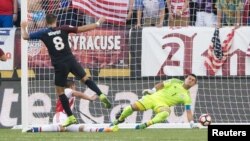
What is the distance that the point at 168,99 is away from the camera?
649 inches

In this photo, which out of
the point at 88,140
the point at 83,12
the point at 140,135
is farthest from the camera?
the point at 83,12

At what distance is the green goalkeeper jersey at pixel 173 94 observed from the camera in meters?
16.4

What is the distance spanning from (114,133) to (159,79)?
3.15m

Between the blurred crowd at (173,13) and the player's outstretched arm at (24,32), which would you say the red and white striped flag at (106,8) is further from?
the player's outstretched arm at (24,32)

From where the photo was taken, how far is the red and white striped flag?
1747 centimetres

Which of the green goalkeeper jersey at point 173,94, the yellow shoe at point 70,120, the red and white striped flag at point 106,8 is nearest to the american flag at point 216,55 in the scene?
the green goalkeeper jersey at point 173,94

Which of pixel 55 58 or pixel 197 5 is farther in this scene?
pixel 197 5

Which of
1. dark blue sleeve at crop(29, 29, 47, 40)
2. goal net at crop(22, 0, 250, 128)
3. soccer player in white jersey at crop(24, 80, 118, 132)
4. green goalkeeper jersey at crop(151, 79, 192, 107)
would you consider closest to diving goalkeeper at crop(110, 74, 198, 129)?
green goalkeeper jersey at crop(151, 79, 192, 107)

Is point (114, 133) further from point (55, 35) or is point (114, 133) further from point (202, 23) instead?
point (202, 23)

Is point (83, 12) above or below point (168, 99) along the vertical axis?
above

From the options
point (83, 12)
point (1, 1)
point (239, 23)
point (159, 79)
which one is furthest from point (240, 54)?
point (1, 1)

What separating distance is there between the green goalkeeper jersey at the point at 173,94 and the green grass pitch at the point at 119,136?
0.64 m

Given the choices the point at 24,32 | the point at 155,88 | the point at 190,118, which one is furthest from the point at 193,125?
the point at 24,32

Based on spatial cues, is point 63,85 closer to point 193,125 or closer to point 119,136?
point 119,136
